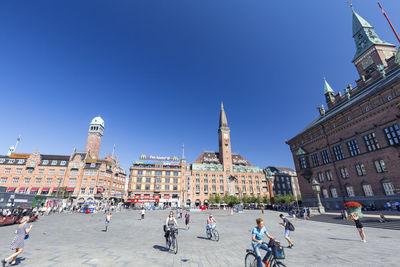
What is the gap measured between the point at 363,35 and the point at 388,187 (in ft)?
136

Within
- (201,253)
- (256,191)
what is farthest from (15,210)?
(256,191)

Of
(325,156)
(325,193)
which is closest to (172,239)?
(325,193)

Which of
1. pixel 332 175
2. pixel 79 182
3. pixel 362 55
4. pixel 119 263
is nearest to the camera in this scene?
pixel 119 263

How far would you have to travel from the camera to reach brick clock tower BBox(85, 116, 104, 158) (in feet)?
312

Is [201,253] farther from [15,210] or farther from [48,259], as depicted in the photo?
[15,210]

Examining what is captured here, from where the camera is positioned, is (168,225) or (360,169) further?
(360,169)

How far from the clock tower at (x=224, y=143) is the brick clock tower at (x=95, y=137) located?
6751 cm

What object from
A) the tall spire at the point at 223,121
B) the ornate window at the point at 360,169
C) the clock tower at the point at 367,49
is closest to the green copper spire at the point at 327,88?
the clock tower at the point at 367,49

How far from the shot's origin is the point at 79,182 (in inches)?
2410

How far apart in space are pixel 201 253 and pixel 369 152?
121 ft

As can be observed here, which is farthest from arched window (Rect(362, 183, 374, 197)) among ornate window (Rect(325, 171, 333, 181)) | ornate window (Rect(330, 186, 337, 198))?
ornate window (Rect(325, 171, 333, 181))

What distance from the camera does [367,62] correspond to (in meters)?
44.2

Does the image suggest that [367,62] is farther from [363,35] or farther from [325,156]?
[325,156]

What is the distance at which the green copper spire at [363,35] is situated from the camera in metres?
44.3
